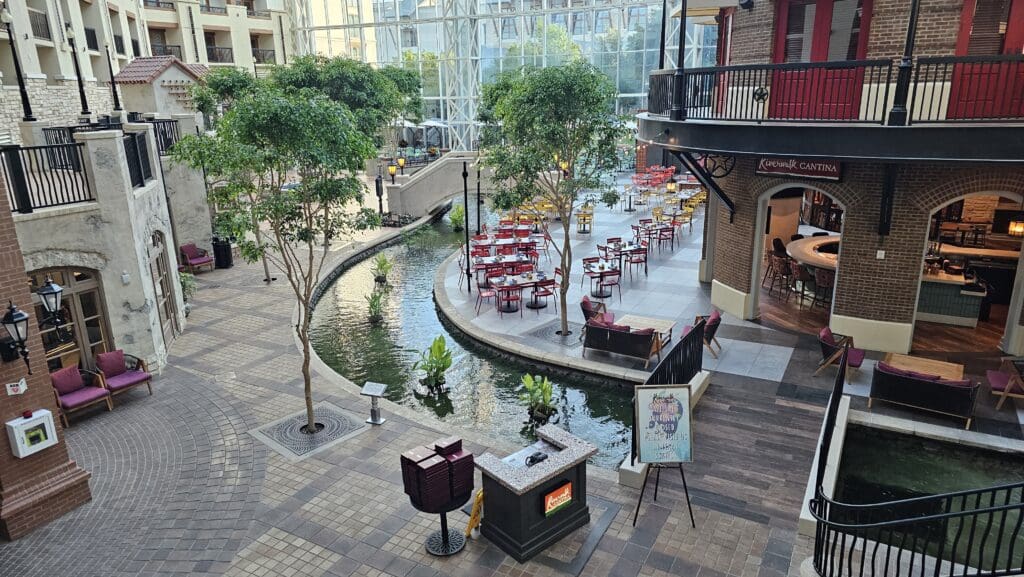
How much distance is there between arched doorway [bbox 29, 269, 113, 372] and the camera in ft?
34.1

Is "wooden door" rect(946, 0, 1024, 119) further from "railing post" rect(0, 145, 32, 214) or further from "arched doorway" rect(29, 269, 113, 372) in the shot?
"arched doorway" rect(29, 269, 113, 372)

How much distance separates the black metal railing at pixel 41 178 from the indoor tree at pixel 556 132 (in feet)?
23.0

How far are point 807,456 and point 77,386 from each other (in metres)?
10.8

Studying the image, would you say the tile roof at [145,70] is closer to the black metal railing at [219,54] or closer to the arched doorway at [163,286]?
the arched doorway at [163,286]

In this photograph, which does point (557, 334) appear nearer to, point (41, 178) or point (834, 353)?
point (834, 353)

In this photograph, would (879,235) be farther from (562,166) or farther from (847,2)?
(562,166)

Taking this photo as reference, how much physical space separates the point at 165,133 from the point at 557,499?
14.6m

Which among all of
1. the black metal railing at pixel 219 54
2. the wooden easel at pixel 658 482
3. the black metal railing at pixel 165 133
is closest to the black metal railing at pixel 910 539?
the wooden easel at pixel 658 482

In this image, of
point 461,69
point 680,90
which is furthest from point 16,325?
point 461,69

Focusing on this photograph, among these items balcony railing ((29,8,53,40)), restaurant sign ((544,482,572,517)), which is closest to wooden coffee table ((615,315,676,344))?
restaurant sign ((544,482,572,517))

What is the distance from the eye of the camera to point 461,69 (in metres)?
39.7

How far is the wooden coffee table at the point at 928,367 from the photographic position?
953 centimetres

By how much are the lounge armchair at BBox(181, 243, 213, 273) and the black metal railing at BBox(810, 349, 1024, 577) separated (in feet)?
53.6

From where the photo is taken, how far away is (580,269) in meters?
18.5
